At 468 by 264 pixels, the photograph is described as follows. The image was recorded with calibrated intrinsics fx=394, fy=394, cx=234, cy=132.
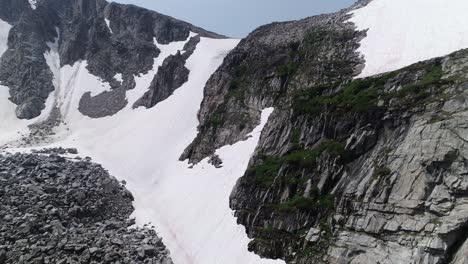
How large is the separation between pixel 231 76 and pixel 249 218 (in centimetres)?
2754

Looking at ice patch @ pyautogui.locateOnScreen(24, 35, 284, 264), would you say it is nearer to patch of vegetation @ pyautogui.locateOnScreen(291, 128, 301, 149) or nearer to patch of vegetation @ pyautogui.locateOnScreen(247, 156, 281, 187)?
patch of vegetation @ pyautogui.locateOnScreen(247, 156, 281, 187)

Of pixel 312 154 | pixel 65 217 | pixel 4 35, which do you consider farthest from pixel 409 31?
pixel 4 35

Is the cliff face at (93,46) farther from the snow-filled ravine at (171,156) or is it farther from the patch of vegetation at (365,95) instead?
Answer: the patch of vegetation at (365,95)

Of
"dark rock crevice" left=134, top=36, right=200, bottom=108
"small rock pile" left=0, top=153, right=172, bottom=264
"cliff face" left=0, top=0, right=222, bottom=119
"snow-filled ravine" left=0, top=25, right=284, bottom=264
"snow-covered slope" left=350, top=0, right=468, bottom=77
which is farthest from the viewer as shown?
"cliff face" left=0, top=0, right=222, bottom=119

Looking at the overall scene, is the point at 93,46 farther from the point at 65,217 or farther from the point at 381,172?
the point at 381,172

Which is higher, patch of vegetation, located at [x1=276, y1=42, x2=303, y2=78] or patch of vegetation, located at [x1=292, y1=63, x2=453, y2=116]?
patch of vegetation, located at [x1=276, y1=42, x2=303, y2=78]

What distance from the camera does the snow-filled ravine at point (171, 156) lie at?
106 ft

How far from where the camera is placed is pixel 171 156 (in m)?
51.3

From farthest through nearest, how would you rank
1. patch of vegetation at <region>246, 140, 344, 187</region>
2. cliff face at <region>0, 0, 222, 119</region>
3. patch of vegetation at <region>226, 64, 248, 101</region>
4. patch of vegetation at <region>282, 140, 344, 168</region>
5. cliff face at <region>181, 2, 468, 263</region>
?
cliff face at <region>0, 0, 222, 119</region> < patch of vegetation at <region>226, 64, 248, 101</region> < patch of vegetation at <region>246, 140, 344, 187</region> < patch of vegetation at <region>282, 140, 344, 168</region> < cliff face at <region>181, 2, 468, 263</region>

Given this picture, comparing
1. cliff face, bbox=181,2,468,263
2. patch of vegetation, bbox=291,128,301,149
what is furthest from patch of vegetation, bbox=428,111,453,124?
patch of vegetation, bbox=291,128,301,149

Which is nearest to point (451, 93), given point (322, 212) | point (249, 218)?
point (322, 212)

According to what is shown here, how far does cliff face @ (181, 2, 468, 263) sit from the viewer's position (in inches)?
800

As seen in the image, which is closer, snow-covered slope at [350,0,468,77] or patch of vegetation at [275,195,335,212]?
patch of vegetation at [275,195,335,212]

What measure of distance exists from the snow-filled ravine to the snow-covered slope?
13.9 metres
